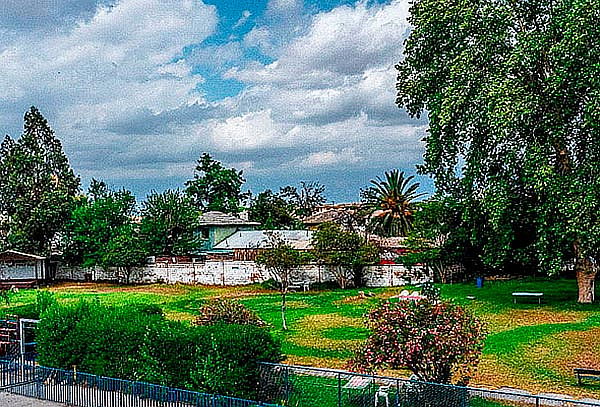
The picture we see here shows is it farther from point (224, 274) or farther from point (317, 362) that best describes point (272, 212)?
point (317, 362)

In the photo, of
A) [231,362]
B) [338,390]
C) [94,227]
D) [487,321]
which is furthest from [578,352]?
[94,227]

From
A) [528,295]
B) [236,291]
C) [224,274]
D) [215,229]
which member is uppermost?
[215,229]

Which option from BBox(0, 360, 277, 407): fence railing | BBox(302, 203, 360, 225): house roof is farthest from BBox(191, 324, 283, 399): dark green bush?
BBox(302, 203, 360, 225): house roof

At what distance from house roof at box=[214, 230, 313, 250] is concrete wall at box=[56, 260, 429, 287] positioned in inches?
163

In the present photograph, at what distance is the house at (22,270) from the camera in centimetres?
5294

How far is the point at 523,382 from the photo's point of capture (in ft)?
52.6

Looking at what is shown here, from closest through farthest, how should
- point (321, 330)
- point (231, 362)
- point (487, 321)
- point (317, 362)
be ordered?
point (231, 362) → point (317, 362) → point (321, 330) → point (487, 321)

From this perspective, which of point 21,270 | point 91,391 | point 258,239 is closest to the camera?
point 91,391

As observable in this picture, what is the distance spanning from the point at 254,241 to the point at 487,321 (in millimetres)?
30271

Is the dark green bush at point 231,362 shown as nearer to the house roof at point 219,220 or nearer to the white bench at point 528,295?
the white bench at point 528,295

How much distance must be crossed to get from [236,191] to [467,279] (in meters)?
49.3

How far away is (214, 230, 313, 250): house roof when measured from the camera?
166 ft

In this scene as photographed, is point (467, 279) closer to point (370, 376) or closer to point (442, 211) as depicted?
point (442, 211)

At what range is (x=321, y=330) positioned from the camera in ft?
80.7
